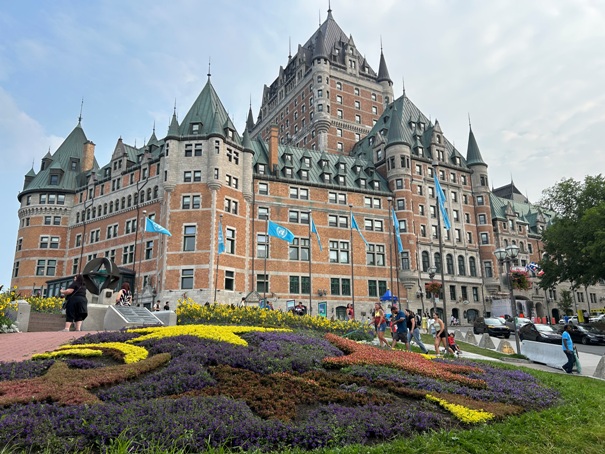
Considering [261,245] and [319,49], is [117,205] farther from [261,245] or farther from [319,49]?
[319,49]

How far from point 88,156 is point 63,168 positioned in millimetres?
3807

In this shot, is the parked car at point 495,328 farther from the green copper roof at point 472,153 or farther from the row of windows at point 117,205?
the row of windows at point 117,205

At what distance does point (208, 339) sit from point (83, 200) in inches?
1957

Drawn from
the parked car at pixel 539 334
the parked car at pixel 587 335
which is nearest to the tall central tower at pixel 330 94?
the parked car at pixel 539 334

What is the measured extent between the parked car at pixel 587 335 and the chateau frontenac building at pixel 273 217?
12697mm

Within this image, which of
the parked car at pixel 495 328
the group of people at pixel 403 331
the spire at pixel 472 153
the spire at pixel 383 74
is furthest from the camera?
the spire at pixel 383 74

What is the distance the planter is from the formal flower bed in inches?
414

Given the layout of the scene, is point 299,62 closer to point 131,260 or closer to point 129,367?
point 131,260

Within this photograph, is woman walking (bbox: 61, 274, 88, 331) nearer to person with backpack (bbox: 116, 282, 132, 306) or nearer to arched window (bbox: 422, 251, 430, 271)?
person with backpack (bbox: 116, 282, 132, 306)

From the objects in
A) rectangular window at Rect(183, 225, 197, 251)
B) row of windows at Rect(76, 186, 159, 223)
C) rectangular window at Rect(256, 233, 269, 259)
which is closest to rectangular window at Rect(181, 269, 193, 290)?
rectangular window at Rect(183, 225, 197, 251)

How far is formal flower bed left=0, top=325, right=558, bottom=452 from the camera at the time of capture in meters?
6.10

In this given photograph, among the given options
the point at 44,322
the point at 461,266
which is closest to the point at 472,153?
the point at 461,266

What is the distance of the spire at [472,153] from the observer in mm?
62750

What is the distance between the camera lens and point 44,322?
20922 mm
